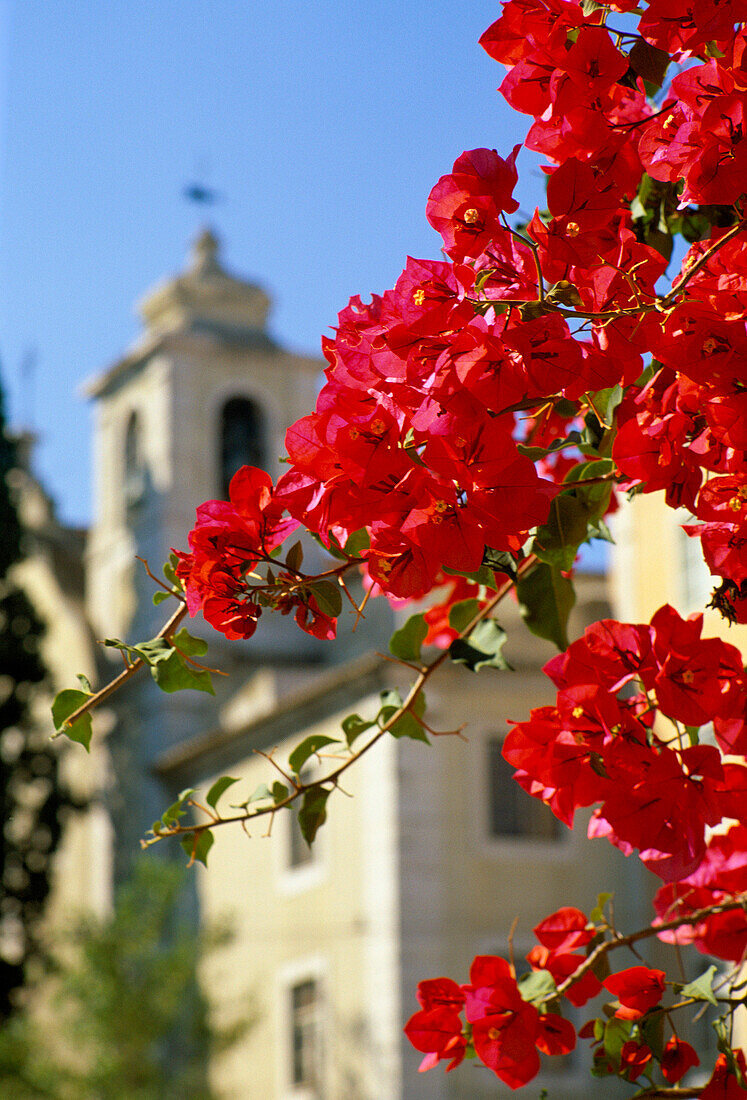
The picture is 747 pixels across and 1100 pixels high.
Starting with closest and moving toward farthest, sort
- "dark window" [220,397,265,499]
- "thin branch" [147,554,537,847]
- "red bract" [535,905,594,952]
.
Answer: "thin branch" [147,554,537,847]
"red bract" [535,905,594,952]
"dark window" [220,397,265,499]

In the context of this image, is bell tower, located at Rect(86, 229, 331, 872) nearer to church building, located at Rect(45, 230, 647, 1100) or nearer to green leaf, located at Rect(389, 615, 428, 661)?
church building, located at Rect(45, 230, 647, 1100)

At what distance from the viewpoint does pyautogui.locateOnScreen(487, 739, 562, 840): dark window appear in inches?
599

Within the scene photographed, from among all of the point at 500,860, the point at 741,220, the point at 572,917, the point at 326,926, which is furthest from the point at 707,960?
the point at 741,220

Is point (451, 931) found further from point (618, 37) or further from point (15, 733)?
point (618, 37)

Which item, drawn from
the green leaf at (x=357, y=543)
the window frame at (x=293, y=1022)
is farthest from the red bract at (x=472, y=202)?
the window frame at (x=293, y=1022)

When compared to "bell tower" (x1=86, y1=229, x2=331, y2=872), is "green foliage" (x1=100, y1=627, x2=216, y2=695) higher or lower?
lower

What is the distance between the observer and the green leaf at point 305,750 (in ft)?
6.14

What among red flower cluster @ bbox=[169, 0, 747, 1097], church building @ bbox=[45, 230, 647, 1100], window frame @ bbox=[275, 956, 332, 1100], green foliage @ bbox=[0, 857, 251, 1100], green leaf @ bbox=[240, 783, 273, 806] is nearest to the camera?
red flower cluster @ bbox=[169, 0, 747, 1097]

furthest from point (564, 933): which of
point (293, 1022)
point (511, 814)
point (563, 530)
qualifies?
point (293, 1022)

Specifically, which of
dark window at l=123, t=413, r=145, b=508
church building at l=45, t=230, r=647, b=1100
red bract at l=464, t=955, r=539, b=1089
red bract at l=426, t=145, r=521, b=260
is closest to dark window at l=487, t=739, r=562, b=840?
church building at l=45, t=230, r=647, b=1100

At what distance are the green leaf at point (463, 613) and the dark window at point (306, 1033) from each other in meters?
14.0

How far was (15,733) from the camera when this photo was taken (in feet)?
64.5

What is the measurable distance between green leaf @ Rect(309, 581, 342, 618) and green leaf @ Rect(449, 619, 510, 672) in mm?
295

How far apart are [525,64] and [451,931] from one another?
1391 cm
